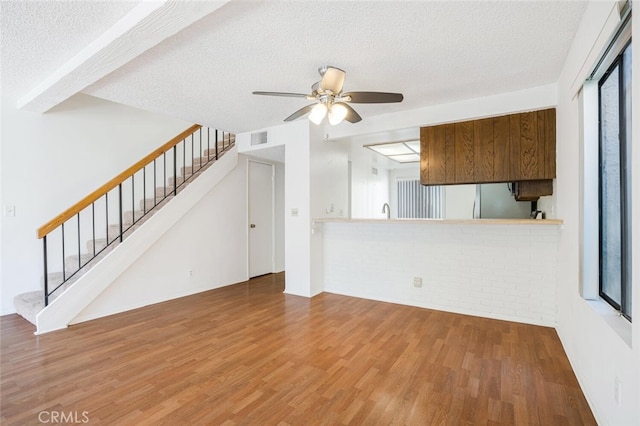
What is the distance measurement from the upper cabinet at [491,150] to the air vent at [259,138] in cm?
244

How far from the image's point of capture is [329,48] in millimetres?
2359

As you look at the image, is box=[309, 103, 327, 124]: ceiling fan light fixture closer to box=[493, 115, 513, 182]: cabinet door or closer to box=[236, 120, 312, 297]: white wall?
box=[236, 120, 312, 297]: white wall

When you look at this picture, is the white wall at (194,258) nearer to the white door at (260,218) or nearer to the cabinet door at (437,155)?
the white door at (260,218)

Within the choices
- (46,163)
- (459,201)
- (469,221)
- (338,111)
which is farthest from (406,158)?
(46,163)

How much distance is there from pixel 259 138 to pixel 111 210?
2.48 m

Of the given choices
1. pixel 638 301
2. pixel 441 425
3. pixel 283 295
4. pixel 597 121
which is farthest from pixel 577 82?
pixel 283 295

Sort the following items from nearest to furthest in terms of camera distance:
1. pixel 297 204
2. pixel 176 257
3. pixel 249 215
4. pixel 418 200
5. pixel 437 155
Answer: pixel 437 155, pixel 176 257, pixel 297 204, pixel 249 215, pixel 418 200

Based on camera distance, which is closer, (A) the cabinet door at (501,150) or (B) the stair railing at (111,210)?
(A) the cabinet door at (501,150)

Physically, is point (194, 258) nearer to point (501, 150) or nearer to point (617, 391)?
point (501, 150)

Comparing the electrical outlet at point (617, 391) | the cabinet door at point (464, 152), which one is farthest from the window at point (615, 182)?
the cabinet door at point (464, 152)

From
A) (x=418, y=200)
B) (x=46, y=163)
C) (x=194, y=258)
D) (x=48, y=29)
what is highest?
(x=48, y=29)

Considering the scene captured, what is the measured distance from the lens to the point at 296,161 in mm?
4406

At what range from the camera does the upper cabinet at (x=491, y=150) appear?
3.12m

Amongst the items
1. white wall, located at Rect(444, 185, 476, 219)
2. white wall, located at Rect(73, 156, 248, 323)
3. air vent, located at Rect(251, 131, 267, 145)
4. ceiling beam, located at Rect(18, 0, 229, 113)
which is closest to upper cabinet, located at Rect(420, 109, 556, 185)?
air vent, located at Rect(251, 131, 267, 145)
